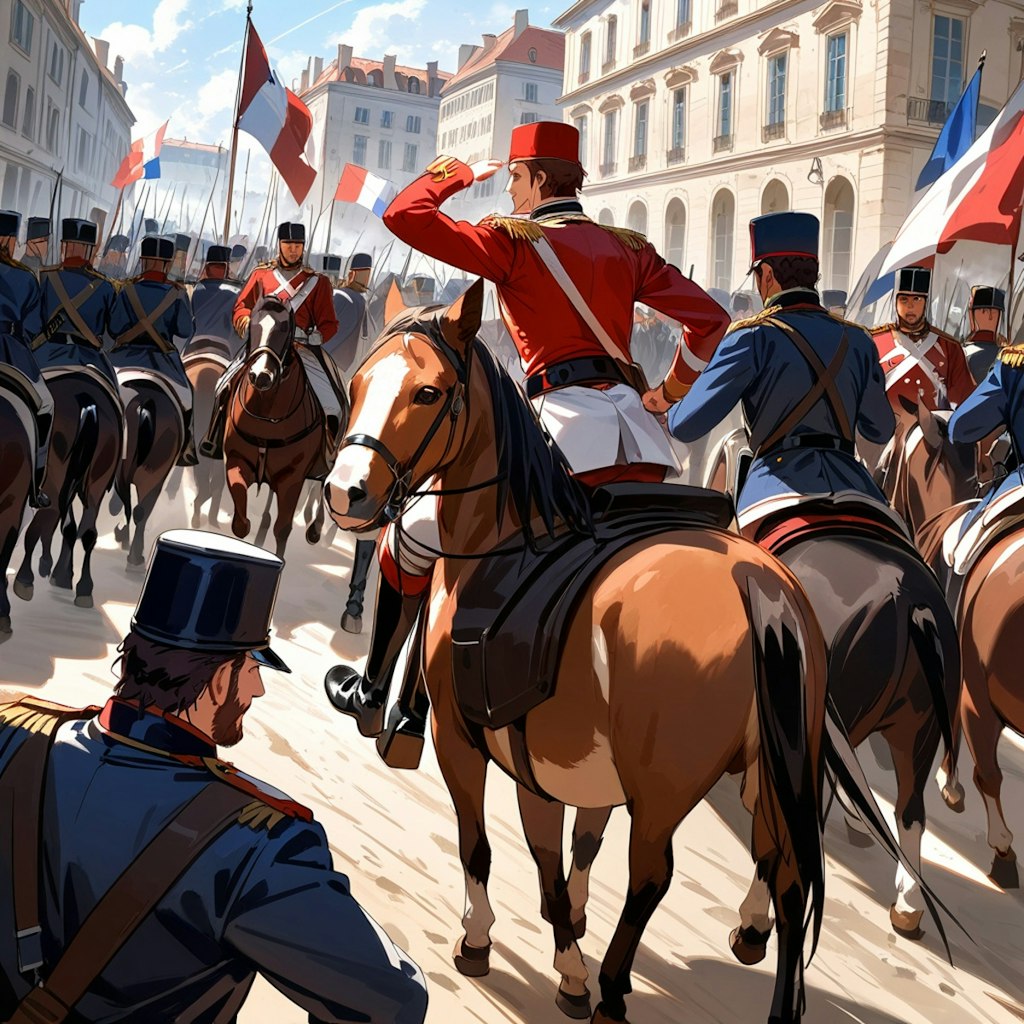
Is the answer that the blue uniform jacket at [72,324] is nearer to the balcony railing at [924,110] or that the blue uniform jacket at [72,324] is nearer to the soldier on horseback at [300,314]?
the soldier on horseback at [300,314]

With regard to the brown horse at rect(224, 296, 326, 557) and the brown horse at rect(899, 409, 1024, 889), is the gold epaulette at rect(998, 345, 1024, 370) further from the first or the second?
the brown horse at rect(224, 296, 326, 557)

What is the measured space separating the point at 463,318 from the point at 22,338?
4419mm

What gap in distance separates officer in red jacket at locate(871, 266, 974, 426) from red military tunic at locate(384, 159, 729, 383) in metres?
4.58

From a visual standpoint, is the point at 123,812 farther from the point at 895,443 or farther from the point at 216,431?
the point at 895,443

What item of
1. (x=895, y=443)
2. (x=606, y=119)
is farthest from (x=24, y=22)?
(x=895, y=443)

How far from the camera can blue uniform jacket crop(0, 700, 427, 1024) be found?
1.64m

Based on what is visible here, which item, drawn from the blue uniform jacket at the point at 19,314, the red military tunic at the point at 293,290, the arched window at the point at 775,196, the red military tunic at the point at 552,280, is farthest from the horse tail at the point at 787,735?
the arched window at the point at 775,196

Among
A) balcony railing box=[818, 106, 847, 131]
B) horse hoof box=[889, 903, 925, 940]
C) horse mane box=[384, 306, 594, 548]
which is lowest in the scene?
horse hoof box=[889, 903, 925, 940]

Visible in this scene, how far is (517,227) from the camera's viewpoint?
390 centimetres

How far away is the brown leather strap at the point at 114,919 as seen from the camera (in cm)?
164

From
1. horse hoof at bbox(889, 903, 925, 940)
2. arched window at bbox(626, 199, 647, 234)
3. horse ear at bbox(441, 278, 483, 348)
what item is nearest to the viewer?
horse ear at bbox(441, 278, 483, 348)

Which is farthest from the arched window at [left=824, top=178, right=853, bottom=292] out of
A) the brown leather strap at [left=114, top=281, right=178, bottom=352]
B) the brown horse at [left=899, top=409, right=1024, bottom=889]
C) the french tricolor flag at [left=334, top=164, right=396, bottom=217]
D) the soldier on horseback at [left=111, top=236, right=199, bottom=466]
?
the brown horse at [left=899, top=409, right=1024, bottom=889]

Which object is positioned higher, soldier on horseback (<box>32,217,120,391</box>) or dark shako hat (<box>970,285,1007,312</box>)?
dark shako hat (<box>970,285,1007,312</box>)

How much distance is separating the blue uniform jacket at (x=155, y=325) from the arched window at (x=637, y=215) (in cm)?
3058
